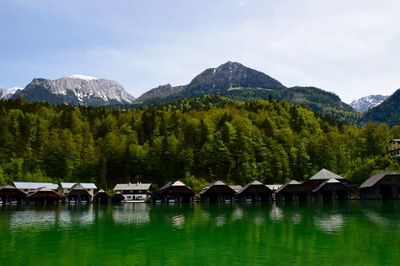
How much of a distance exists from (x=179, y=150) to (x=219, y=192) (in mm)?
33725

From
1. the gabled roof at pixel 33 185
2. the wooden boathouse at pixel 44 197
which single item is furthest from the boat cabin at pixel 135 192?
the gabled roof at pixel 33 185

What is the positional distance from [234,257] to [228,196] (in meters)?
87.0

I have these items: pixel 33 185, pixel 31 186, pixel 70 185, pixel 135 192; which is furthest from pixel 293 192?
pixel 31 186

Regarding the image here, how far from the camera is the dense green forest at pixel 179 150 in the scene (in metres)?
128

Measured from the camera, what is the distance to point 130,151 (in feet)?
452

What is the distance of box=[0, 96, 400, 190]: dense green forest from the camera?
420 feet

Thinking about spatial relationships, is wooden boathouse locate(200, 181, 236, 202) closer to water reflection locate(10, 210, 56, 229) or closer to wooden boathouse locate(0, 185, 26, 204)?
wooden boathouse locate(0, 185, 26, 204)

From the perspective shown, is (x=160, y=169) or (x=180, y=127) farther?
(x=180, y=127)

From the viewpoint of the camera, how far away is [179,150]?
136 m

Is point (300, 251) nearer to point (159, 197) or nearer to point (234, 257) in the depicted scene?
point (234, 257)

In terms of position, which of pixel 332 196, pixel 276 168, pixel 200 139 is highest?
pixel 200 139

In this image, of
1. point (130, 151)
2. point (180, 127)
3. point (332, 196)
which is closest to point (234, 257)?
point (332, 196)

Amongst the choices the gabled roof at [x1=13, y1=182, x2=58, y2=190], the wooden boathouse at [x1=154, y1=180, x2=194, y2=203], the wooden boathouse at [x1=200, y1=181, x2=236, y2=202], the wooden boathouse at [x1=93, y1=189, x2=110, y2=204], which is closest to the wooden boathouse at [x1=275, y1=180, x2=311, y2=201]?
the wooden boathouse at [x1=200, y1=181, x2=236, y2=202]

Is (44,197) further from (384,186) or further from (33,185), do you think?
(384,186)
